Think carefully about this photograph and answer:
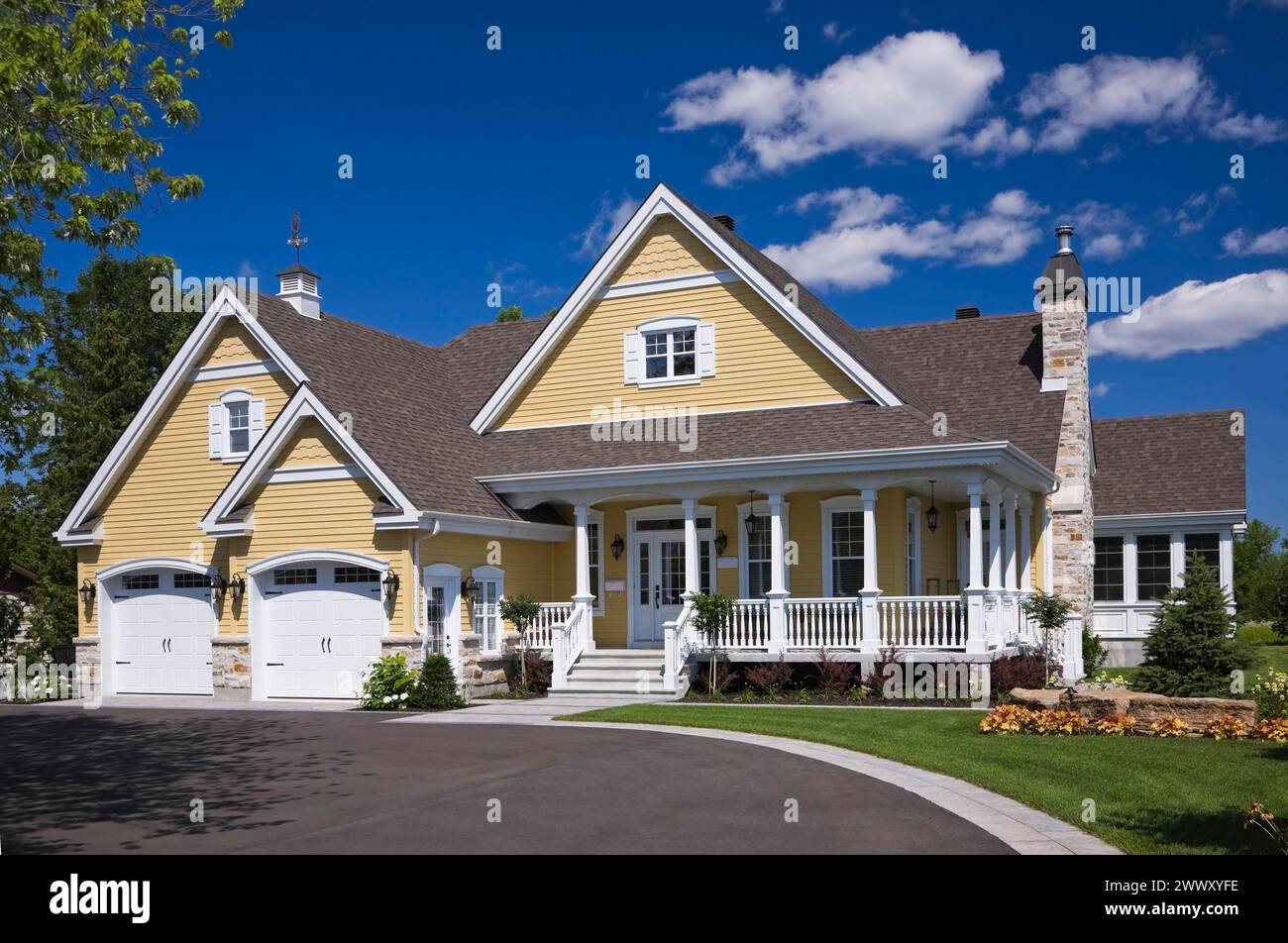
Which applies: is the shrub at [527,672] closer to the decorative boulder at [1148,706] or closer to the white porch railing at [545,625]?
the white porch railing at [545,625]

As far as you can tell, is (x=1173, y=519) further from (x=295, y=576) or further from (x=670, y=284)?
(x=295, y=576)

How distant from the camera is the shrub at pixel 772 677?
20547 mm

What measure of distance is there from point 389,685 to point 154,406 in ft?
28.0

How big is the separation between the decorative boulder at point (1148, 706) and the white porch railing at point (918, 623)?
13.3 feet

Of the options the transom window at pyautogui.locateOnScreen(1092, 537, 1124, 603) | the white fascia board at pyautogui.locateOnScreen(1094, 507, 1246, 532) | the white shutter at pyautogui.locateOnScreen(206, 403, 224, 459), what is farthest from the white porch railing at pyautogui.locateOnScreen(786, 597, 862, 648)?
the transom window at pyautogui.locateOnScreen(1092, 537, 1124, 603)

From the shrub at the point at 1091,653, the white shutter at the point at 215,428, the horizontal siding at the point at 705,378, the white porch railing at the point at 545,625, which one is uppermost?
the horizontal siding at the point at 705,378

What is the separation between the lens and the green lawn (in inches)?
363

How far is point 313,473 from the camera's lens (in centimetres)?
2180

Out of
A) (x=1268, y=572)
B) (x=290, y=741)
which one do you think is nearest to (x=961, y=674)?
(x=290, y=741)

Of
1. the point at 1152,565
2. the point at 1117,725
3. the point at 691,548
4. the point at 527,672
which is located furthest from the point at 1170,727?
the point at 1152,565

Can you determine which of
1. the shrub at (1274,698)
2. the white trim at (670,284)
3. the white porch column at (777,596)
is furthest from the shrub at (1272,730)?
the white trim at (670,284)
